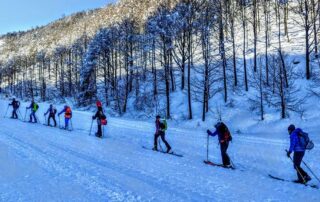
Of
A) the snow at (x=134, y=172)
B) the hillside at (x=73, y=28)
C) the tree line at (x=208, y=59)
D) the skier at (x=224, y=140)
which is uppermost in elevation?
the hillside at (x=73, y=28)

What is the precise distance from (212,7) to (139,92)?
50.6 feet

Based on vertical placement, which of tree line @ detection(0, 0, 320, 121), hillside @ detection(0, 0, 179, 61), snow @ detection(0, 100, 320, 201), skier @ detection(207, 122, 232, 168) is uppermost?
hillside @ detection(0, 0, 179, 61)

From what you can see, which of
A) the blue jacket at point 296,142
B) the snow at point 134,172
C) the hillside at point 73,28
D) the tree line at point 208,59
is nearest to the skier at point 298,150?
the blue jacket at point 296,142

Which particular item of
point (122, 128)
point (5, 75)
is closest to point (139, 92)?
point (122, 128)

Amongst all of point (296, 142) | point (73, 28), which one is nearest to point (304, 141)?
point (296, 142)

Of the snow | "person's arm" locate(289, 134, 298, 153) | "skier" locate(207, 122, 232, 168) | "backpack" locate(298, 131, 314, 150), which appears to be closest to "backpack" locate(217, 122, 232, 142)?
"skier" locate(207, 122, 232, 168)

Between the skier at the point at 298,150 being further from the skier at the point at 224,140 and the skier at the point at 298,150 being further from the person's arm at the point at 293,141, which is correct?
the skier at the point at 224,140

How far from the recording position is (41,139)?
755 inches

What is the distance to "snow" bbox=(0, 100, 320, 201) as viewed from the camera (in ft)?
30.8

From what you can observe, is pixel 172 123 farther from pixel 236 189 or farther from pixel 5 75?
pixel 5 75

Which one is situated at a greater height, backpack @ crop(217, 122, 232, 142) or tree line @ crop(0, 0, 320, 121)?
tree line @ crop(0, 0, 320, 121)

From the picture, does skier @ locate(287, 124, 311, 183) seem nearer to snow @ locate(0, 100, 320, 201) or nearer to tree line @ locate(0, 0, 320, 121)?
snow @ locate(0, 100, 320, 201)

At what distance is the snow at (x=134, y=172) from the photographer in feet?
30.8

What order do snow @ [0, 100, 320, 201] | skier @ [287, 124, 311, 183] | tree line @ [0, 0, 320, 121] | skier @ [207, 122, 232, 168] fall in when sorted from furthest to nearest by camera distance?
1. tree line @ [0, 0, 320, 121]
2. skier @ [207, 122, 232, 168]
3. skier @ [287, 124, 311, 183]
4. snow @ [0, 100, 320, 201]
